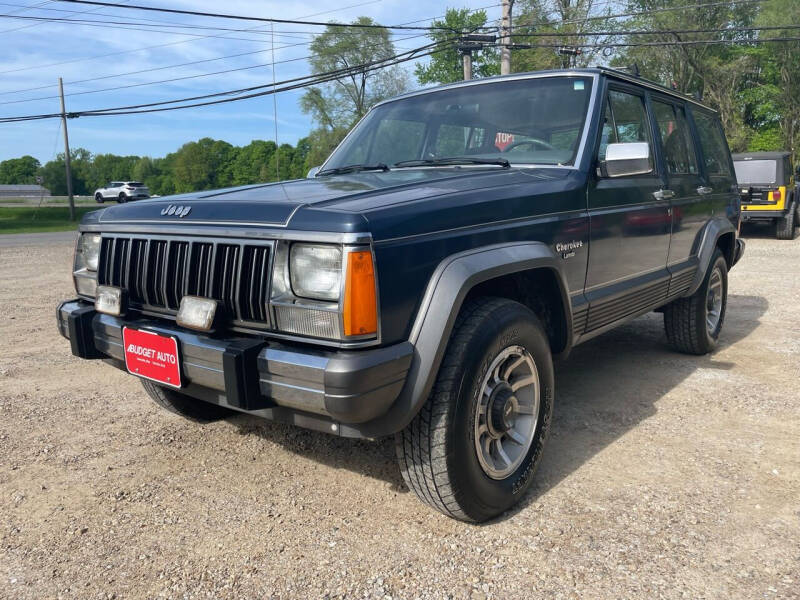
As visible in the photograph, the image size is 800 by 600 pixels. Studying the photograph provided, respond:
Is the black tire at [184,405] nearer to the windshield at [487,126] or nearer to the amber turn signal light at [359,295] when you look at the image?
the windshield at [487,126]

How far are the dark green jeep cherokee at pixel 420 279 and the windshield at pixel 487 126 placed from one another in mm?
12

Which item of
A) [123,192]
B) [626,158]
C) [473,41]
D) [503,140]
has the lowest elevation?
[626,158]

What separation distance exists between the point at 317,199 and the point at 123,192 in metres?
48.6

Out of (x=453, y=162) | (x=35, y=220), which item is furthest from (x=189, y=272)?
(x=35, y=220)

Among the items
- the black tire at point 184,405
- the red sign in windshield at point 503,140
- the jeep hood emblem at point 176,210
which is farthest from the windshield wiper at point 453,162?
the black tire at point 184,405

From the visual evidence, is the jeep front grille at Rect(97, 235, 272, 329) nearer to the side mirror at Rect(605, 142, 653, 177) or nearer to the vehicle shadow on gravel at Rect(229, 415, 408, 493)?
the vehicle shadow on gravel at Rect(229, 415, 408, 493)

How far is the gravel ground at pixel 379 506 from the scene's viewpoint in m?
2.16

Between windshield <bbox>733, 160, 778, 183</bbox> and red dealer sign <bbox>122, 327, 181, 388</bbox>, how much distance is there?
1478cm

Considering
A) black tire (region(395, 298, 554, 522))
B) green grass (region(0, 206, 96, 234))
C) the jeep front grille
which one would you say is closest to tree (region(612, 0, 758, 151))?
green grass (region(0, 206, 96, 234))

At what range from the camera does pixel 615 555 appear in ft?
7.47

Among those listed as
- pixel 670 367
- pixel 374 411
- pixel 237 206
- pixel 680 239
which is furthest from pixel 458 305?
pixel 670 367

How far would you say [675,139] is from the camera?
4.35 metres

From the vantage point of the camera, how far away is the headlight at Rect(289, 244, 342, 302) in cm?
204

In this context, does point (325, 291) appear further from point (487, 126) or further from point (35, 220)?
point (35, 220)
